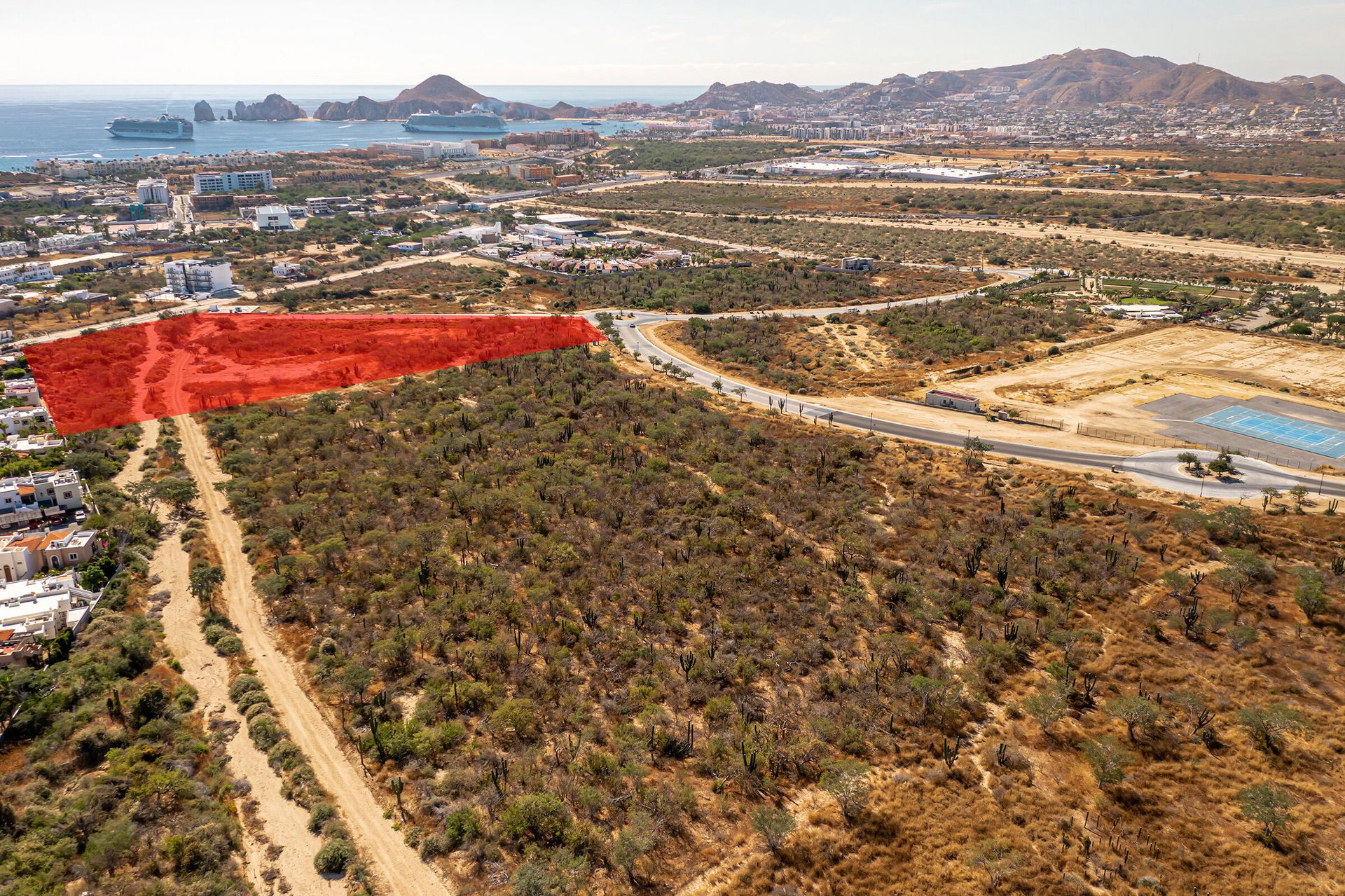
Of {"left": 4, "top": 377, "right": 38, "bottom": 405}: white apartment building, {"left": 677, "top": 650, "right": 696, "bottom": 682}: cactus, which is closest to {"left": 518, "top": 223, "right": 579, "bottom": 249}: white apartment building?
{"left": 4, "top": 377, "right": 38, "bottom": 405}: white apartment building

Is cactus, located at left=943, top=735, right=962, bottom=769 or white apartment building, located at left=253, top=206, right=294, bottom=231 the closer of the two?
cactus, located at left=943, top=735, right=962, bottom=769

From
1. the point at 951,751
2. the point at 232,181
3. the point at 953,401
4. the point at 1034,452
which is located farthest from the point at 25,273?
the point at 951,751

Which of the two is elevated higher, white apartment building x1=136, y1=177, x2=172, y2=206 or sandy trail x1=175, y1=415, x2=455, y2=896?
white apartment building x1=136, y1=177, x2=172, y2=206

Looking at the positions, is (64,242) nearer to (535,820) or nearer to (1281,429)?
(535,820)

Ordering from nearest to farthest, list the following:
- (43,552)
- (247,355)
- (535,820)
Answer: (535,820) → (43,552) → (247,355)

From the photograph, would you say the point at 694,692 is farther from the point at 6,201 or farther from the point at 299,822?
the point at 6,201

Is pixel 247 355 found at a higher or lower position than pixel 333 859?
higher

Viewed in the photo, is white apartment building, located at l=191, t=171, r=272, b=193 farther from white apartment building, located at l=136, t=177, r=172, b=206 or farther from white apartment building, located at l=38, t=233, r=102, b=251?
white apartment building, located at l=38, t=233, r=102, b=251

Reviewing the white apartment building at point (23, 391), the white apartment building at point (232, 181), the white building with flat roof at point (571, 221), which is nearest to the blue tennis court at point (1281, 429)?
the white apartment building at point (23, 391)
